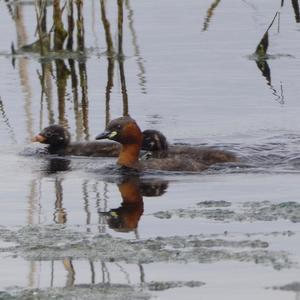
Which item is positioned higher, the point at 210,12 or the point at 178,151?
the point at 210,12

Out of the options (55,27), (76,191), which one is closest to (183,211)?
(76,191)

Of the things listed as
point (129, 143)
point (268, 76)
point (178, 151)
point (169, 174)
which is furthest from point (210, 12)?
point (169, 174)

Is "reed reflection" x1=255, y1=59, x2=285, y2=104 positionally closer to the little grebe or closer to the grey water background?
the grey water background

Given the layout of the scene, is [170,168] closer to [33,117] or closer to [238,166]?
[238,166]

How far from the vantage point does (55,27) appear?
19562mm

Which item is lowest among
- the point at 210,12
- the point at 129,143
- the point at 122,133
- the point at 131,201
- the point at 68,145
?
the point at 131,201

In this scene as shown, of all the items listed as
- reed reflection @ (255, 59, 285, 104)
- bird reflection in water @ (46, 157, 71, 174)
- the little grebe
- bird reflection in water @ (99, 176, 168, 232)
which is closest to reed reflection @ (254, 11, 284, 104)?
reed reflection @ (255, 59, 285, 104)

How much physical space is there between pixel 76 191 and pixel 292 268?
3.75 meters

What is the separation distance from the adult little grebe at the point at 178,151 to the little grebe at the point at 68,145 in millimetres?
524

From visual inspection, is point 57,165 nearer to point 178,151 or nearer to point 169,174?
point 178,151

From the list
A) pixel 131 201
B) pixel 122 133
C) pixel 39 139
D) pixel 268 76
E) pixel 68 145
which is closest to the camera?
pixel 131 201

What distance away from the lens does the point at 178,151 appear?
541 inches

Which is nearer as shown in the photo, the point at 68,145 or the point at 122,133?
the point at 122,133

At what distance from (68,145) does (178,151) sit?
1.46 meters
